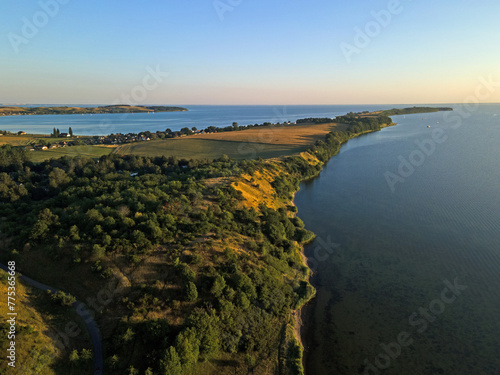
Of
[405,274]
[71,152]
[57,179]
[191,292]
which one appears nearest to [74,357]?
[191,292]

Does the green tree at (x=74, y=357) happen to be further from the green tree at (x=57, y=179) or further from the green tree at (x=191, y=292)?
the green tree at (x=57, y=179)

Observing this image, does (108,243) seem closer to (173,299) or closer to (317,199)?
(173,299)

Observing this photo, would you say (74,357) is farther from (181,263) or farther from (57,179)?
(57,179)

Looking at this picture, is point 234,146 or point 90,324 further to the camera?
point 234,146

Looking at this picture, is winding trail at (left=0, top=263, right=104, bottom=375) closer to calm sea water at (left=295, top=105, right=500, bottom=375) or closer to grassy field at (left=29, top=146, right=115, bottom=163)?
calm sea water at (left=295, top=105, right=500, bottom=375)

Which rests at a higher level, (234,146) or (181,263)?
(234,146)

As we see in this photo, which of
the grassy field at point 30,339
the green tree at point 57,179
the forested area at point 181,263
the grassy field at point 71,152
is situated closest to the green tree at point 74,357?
the grassy field at point 30,339

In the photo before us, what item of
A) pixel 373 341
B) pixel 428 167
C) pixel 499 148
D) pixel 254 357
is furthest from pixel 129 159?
pixel 499 148
